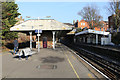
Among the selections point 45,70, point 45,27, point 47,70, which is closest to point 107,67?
point 47,70

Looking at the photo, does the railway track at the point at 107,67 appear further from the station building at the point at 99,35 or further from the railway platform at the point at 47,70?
the station building at the point at 99,35

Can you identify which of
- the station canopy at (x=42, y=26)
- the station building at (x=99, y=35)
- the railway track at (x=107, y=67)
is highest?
the station canopy at (x=42, y=26)

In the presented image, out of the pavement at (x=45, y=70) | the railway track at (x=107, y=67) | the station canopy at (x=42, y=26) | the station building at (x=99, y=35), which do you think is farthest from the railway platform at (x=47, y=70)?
the station building at (x=99, y=35)

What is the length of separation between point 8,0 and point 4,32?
20.0 feet

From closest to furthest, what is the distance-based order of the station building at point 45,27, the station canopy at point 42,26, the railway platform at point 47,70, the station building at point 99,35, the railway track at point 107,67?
1. the railway platform at point 47,70
2. the railway track at point 107,67
3. the station canopy at point 42,26
4. the station building at point 45,27
5. the station building at point 99,35

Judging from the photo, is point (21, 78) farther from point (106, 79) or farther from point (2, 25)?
point (2, 25)

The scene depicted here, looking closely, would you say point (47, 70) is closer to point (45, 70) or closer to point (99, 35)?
point (45, 70)

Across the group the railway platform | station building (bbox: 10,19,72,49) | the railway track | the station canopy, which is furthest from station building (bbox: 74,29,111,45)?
the railway platform

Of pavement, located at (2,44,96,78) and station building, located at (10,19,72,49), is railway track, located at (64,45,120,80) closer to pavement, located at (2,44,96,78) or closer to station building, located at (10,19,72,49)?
pavement, located at (2,44,96,78)

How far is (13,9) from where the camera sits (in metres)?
23.0

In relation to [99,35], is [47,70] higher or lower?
lower

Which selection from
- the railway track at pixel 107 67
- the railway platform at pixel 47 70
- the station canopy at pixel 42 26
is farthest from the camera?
the station canopy at pixel 42 26

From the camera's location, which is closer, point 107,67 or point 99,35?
point 107,67

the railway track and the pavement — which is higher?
the pavement
